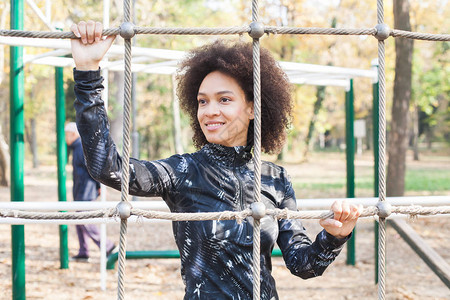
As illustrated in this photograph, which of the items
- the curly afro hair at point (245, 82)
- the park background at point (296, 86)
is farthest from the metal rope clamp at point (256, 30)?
the park background at point (296, 86)

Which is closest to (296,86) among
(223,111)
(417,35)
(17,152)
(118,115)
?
(118,115)

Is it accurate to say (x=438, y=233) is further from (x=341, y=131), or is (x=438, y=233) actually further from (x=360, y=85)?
(x=341, y=131)

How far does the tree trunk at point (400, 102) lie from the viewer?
6.26 m

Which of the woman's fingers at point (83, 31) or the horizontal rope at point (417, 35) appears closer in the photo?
the woman's fingers at point (83, 31)

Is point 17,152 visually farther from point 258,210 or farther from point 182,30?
point 258,210

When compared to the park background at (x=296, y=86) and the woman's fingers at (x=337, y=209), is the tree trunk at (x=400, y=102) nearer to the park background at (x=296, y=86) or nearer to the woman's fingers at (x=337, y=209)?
the park background at (x=296, y=86)

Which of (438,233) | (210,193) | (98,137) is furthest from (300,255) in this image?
(438,233)

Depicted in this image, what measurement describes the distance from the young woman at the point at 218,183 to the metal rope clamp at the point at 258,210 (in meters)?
0.11

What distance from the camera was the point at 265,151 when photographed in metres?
1.77

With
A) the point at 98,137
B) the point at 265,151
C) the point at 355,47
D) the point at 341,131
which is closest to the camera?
the point at 98,137

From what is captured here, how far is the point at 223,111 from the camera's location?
143cm

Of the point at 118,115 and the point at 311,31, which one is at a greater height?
the point at 118,115

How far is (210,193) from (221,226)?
98mm

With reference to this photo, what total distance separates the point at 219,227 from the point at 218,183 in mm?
126
